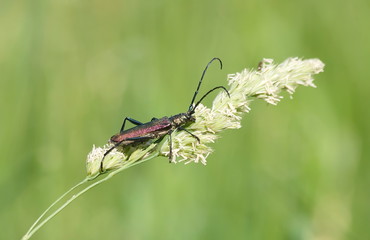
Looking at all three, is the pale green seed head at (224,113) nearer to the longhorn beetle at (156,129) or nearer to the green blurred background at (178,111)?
the longhorn beetle at (156,129)

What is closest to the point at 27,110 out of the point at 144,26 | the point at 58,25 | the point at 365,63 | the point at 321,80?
the point at 58,25

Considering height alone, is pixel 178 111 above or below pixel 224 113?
above

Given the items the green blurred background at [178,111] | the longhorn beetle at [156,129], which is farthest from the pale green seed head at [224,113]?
the green blurred background at [178,111]

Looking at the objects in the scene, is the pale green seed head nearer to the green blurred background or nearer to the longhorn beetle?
the longhorn beetle

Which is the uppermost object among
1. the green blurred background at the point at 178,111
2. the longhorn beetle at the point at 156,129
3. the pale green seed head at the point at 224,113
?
the green blurred background at the point at 178,111

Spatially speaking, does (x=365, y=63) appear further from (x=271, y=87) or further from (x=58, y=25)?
(x=271, y=87)

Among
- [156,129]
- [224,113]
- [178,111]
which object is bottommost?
[224,113]

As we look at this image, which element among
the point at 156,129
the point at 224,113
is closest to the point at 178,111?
the point at 156,129

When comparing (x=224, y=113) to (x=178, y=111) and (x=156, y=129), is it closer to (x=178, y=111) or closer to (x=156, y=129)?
(x=156, y=129)
